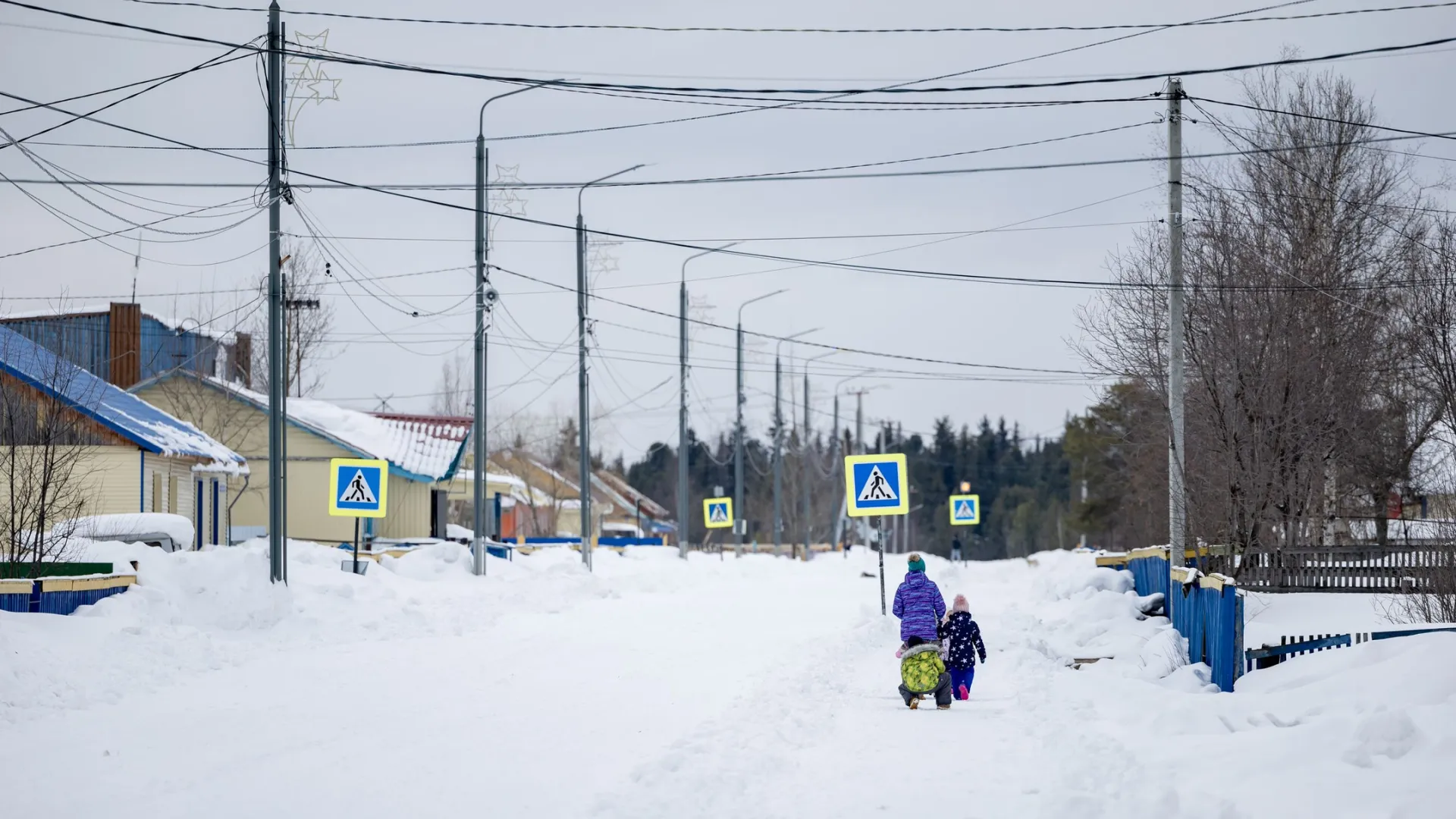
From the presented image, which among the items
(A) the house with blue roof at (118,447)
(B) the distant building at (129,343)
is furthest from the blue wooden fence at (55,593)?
(B) the distant building at (129,343)

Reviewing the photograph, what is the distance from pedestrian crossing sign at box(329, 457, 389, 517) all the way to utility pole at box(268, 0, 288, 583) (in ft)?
7.39

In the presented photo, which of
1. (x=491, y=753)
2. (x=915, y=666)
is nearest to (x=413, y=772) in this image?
(x=491, y=753)

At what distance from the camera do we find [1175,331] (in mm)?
20719

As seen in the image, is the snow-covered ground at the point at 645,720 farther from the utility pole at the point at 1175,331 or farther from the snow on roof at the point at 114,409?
the snow on roof at the point at 114,409

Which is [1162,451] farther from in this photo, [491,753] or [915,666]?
[491,753]

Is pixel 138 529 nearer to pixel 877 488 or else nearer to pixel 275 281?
pixel 275 281

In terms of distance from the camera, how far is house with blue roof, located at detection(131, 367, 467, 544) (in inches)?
1826

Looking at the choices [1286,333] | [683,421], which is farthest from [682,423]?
[1286,333]

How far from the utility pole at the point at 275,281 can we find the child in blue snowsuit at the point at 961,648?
10.8 metres

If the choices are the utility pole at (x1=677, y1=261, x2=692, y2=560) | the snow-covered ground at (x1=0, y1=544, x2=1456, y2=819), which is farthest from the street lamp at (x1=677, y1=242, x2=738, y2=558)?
the snow-covered ground at (x1=0, y1=544, x2=1456, y2=819)

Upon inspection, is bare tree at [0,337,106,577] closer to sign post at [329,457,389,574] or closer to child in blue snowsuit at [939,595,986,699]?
sign post at [329,457,389,574]

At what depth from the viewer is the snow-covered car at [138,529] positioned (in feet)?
87.0

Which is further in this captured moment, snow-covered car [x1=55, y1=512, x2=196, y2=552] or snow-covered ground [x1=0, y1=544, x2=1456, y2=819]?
snow-covered car [x1=55, y1=512, x2=196, y2=552]

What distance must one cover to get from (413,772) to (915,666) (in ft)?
19.3
